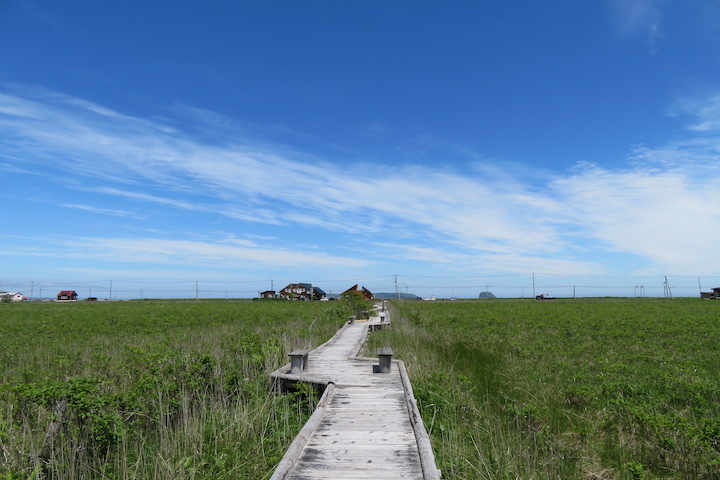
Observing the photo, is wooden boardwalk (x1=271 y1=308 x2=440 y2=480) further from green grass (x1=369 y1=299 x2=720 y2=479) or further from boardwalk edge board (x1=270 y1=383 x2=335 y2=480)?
green grass (x1=369 y1=299 x2=720 y2=479)

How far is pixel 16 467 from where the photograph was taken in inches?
201

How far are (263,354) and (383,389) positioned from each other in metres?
4.41

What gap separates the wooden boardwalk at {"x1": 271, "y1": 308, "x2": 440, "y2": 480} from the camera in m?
4.47

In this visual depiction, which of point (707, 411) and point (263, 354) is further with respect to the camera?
point (263, 354)

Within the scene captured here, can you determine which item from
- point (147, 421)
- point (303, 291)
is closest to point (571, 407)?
point (147, 421)

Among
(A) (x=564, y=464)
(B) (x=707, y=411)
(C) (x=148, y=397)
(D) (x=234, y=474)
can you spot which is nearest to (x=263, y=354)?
(C) (x=148, y=397)

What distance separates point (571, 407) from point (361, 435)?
538 cm

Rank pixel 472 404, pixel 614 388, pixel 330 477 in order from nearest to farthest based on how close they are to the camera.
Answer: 1. pixel 330 477
2. pixel 472 404
3. pixel 614 388

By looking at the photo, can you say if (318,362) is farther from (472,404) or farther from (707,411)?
(707,411)

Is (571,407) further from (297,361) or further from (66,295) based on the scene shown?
(66,295)

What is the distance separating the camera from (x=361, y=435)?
5.55 m

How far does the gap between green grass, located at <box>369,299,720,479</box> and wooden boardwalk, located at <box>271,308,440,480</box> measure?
0.59m

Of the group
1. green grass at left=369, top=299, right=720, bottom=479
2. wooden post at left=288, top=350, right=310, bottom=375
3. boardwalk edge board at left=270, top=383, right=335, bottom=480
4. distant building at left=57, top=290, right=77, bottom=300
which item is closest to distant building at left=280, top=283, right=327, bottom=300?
distant building at left=57, top=290, right=77, bottom=300

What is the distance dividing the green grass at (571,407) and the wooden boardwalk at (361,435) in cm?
59
